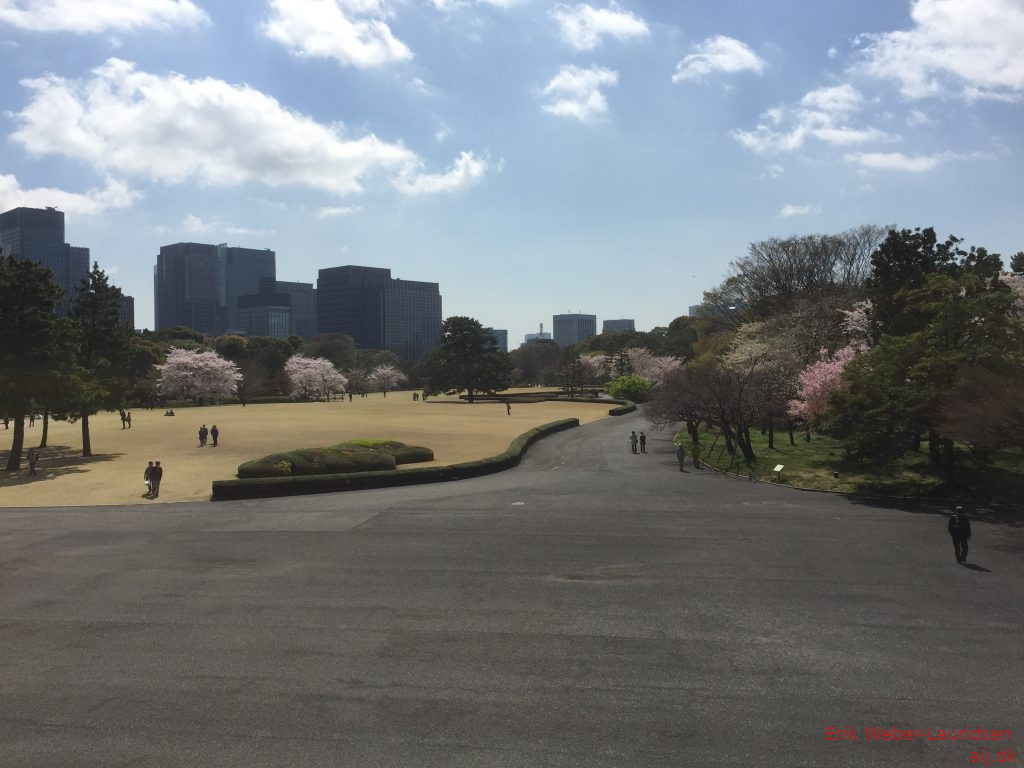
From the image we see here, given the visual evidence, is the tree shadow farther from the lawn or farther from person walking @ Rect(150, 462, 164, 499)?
the lawn

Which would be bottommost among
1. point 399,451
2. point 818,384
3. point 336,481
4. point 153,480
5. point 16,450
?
point 336,481

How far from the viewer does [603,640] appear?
370 inches

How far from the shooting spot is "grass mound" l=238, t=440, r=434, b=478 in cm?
2664

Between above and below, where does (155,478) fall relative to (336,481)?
above

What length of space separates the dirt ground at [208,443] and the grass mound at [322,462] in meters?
2.25

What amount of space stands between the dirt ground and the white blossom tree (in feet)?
86.1

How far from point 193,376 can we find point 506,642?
8925 centimetres

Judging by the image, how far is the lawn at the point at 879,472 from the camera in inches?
880

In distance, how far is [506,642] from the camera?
30.8 ft

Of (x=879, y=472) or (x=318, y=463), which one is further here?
(x=318, y=463)

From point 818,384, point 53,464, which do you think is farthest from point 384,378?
point 818,384

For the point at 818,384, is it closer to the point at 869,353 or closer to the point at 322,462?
the point at 869,353

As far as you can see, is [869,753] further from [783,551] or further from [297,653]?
[783,551]

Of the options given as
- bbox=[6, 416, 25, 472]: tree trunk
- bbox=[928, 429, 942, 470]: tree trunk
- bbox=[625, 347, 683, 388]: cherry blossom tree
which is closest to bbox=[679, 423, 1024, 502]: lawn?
bbox=[928, 429, 942, 470]: tree trunk
